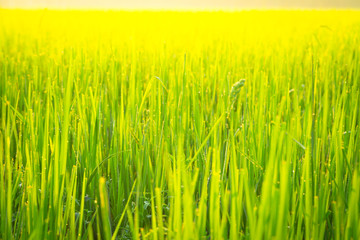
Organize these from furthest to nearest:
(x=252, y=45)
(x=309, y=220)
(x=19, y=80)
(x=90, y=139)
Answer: (x=252, y=45), (x=19, y=80), (x=90, y=139), (x=309, y=220)

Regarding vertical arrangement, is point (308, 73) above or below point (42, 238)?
above

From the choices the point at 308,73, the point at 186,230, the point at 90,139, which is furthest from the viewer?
the point at 308,73

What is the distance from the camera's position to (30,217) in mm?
761

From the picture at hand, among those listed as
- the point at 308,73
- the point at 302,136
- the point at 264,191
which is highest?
the point at 308,73

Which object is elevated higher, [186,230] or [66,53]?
[66,53]

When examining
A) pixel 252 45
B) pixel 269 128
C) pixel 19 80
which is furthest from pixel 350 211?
pixel 252 45

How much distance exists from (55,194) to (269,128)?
2.10 feet

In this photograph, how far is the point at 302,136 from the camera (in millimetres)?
1095

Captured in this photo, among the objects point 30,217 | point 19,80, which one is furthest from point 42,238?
point 19,80

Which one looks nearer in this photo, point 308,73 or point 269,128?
point 269,128

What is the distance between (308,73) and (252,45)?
3.03 feet

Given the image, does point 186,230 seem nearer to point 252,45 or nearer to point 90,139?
point 90,139

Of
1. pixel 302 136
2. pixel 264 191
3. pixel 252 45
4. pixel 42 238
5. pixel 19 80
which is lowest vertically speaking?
pixel 42 238

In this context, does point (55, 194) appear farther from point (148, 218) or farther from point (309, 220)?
point (309, 220)
